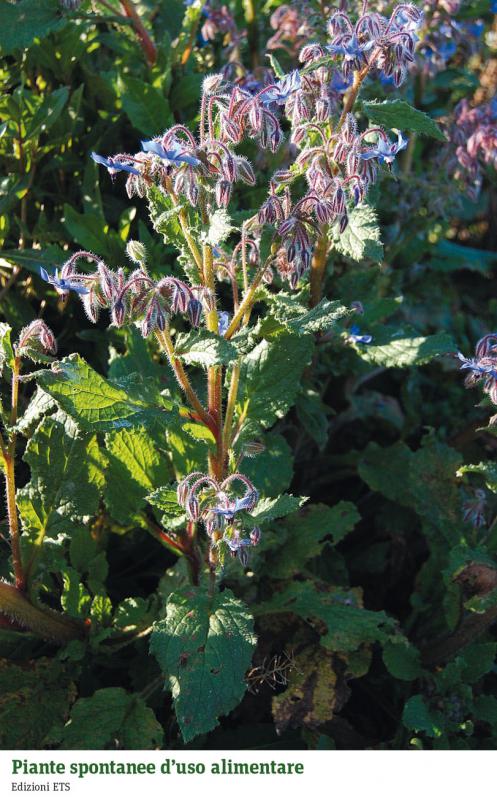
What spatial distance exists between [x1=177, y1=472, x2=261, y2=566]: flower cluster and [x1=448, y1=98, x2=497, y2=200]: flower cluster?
132 centimetres

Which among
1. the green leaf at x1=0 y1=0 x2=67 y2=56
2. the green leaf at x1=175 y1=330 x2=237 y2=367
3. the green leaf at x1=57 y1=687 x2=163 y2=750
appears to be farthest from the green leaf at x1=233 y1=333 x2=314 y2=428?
the green leaf at x1=0 y1=0 x2=67 y2=56

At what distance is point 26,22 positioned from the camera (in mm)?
2295

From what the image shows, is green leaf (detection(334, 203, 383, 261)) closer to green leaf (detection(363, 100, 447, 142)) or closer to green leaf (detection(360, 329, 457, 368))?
green leaf (detection(363, 100, 447, 142))

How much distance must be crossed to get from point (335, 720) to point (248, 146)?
5.28 feet

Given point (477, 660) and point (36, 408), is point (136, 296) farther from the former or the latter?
point (477, 660)

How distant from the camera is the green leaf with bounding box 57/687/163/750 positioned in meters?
1.94

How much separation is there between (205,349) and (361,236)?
0.46 meters

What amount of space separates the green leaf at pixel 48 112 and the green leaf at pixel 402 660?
62.9 inches

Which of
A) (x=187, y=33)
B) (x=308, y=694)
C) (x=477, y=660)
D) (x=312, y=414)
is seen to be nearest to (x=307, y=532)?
(x=312, y=414)

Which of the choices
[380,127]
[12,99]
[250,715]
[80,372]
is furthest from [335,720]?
[12,99]

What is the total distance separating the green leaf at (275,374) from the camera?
6.44ft

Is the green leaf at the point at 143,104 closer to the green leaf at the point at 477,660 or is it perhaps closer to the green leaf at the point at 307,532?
the green leaf at the point at 307,532

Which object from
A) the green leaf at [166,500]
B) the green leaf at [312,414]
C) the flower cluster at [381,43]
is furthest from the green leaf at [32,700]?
the flower cluster at [381,43]

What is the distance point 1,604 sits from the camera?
190 centimetres
